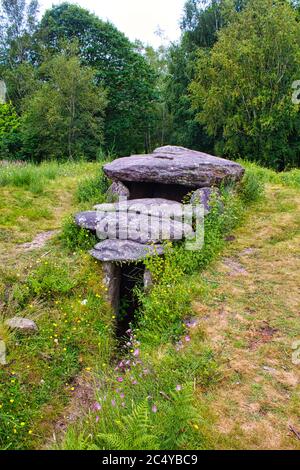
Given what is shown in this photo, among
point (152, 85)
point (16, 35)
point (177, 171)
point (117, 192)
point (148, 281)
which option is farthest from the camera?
point (152, 85)

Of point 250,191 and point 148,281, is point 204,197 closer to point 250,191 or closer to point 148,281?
point 250,191

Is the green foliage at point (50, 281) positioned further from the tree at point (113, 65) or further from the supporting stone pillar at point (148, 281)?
the tree at point (113, 65)

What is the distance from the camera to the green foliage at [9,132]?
18828 millimetres

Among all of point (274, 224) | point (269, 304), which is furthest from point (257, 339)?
point (274, 224)

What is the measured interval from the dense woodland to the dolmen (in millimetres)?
5614

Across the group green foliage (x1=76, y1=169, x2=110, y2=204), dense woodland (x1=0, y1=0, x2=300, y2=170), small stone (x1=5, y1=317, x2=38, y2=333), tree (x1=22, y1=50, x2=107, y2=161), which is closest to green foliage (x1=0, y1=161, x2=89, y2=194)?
green foliage (x1=76, y1=169, x2=110, y2=204)

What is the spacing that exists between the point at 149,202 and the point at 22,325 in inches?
134

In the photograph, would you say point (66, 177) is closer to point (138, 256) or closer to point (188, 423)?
point (138, 256)

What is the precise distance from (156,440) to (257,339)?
5.96ft

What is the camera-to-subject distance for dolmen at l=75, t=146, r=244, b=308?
559 centimetres

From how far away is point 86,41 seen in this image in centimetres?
1986

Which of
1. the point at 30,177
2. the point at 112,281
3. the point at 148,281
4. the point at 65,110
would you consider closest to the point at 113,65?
the point at 65,110

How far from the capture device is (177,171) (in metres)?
7.49
